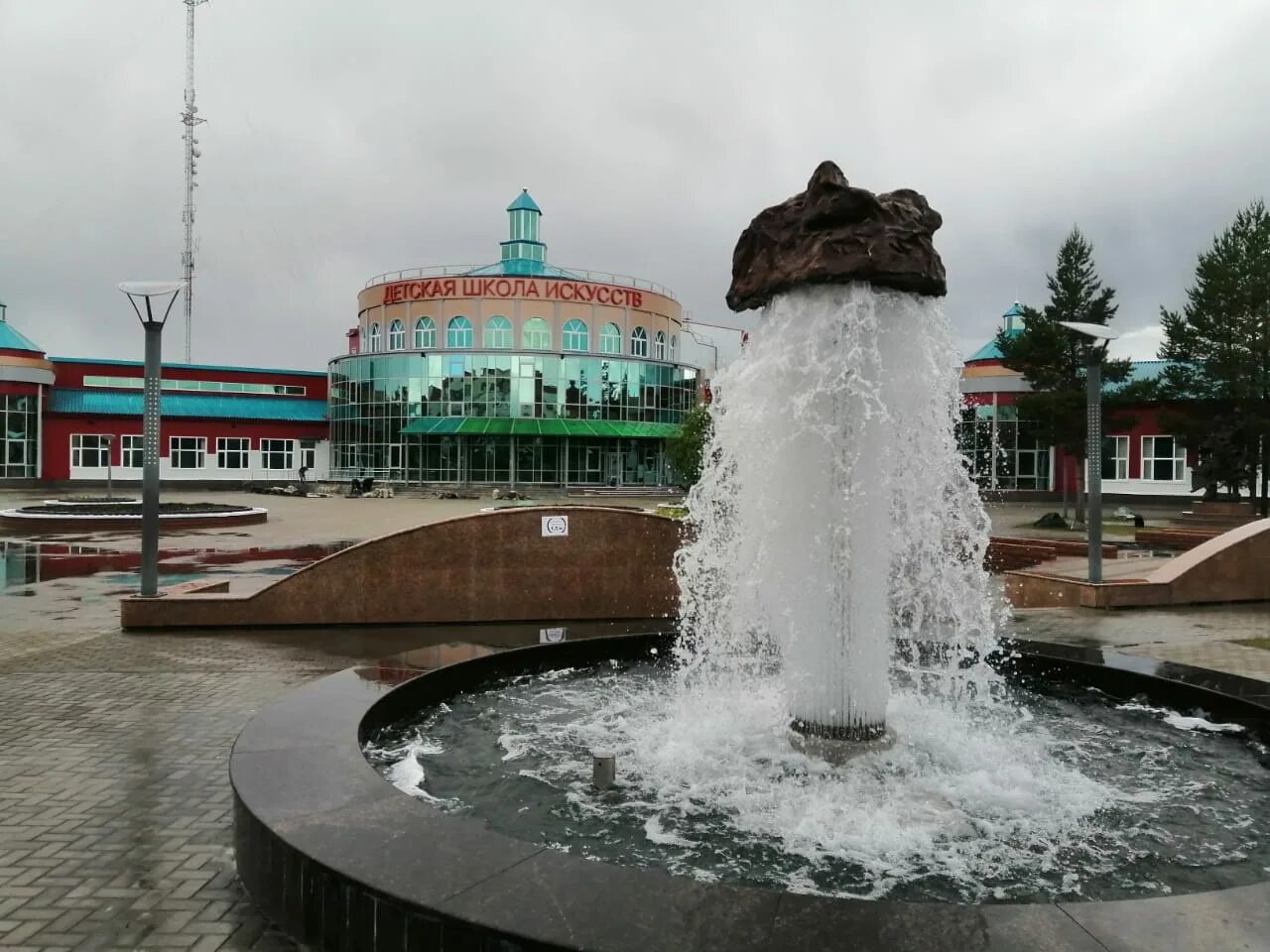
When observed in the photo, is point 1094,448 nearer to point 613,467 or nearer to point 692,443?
point 692,443

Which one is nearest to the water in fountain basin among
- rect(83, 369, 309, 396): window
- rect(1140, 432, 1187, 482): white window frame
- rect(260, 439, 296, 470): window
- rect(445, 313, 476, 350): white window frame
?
rect(1140, 432, 1187, 482): white window frame

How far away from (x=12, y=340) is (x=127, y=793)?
210ft

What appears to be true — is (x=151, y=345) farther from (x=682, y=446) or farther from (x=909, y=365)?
(x=682, y=446)

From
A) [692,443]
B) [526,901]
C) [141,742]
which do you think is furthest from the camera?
[692,443]

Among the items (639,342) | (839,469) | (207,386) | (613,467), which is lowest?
(839,469)

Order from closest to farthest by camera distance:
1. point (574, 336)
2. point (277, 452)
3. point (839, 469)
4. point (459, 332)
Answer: point (839, 469) → point (459, 332) → point (574, 336) → point (277, 452)

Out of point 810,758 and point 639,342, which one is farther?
point 639,342

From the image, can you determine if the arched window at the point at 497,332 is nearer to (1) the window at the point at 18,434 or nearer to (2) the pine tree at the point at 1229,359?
(1) the window at the point at 18,434

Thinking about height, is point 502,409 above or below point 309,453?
above

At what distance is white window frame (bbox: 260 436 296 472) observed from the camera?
208 feet

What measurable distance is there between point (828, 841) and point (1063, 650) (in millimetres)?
4955

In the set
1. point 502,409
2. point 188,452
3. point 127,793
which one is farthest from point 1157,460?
point 188,452

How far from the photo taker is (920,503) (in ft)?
21.5

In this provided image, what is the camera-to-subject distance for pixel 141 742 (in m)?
6.96
